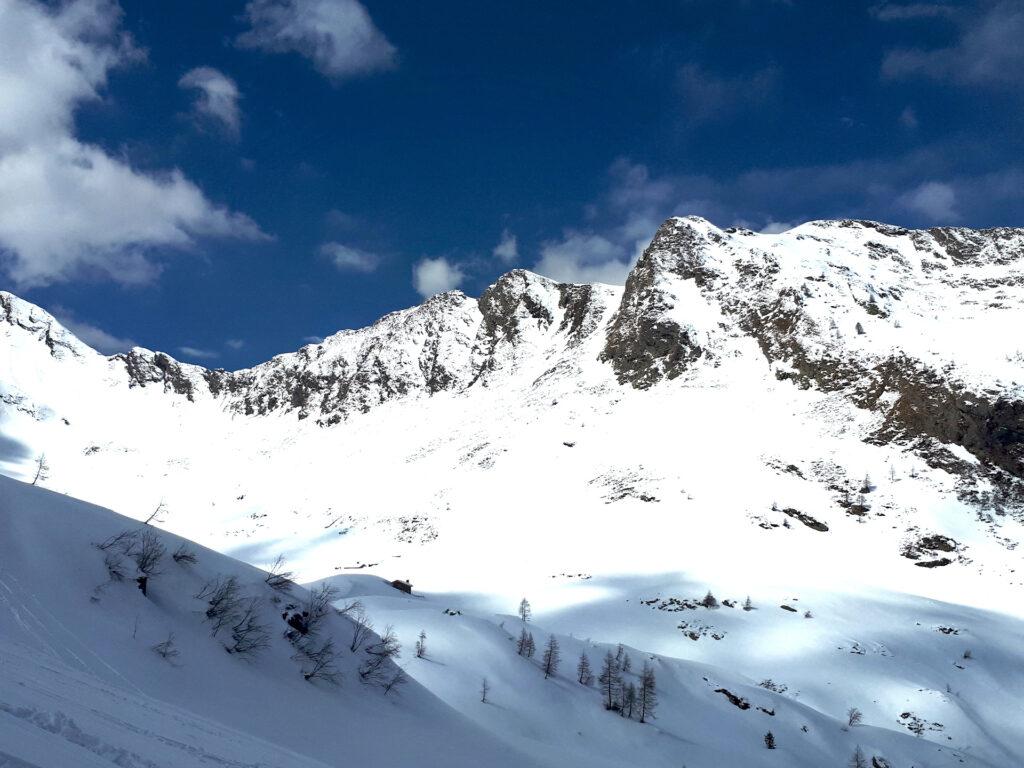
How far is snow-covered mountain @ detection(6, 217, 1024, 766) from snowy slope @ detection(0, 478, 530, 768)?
1103 centimetres

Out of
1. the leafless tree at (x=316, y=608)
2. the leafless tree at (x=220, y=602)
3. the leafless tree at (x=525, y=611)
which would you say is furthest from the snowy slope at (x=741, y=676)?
the leafless tree at (x=220, y=602)

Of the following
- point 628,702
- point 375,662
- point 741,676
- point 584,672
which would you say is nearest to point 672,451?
point 741,676

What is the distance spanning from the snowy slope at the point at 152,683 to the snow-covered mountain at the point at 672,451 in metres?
11.0

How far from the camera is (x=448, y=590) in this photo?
203 feet

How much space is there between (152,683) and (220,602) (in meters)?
3.16

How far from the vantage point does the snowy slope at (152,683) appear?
6414mm

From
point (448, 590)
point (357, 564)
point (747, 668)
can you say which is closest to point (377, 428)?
point (357, 564)

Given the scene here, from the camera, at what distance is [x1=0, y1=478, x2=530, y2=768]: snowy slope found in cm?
641

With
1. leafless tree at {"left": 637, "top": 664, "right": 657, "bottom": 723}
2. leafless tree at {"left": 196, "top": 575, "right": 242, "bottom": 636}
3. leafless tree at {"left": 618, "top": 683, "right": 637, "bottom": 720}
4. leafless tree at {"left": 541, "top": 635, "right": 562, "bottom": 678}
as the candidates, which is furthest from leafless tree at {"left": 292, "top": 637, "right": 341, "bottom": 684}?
leafless tree at {"left": 637, "top": 664, "right": 657, "bottom": 723}

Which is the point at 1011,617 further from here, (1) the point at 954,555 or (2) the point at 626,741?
(2) the point at 626,741

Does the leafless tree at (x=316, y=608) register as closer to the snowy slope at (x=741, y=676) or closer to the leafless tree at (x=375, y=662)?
the leafless tree at (x=375, y=662)

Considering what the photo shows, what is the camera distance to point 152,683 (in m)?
9.34

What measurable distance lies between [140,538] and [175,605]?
60.3 inches

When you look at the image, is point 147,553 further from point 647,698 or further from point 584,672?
point 584,672
